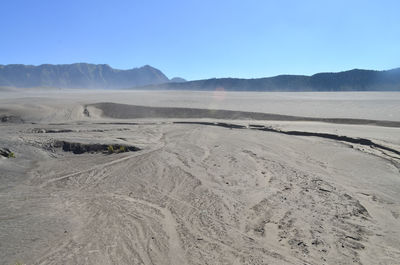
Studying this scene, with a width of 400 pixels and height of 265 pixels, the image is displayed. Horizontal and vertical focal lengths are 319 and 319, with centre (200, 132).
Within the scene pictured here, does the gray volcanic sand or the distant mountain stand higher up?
the distant mountain

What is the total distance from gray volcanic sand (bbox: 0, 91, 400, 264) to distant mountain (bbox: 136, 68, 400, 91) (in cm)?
8564

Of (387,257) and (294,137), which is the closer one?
(387,257)

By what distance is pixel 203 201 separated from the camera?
240 inches

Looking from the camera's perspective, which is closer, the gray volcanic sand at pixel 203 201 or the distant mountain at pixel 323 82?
the gray volcanic sand at pixel 203 201

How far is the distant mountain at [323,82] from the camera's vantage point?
296ft

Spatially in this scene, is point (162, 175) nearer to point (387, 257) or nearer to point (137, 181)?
point (137, 181)

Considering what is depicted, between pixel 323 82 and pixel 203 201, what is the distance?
348 feet

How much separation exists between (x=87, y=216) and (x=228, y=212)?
243cm

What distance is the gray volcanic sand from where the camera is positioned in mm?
4391

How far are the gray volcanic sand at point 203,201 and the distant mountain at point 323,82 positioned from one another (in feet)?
281

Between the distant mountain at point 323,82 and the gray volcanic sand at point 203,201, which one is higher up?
the distant mountain at point 323,82

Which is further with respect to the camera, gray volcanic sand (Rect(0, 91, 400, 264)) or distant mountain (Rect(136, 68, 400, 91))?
distant mountain (Rect(136, 68, 400, 91))

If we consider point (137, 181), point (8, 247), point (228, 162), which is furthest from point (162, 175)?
point (8, 247)

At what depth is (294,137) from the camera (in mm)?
12695
